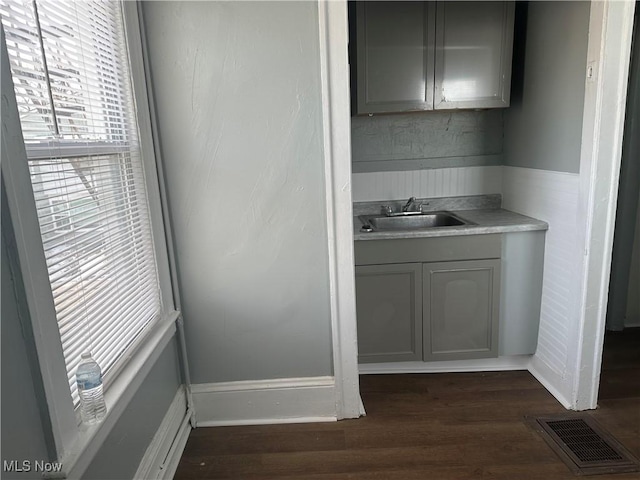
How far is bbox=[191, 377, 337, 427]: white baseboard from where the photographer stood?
212 centimetres

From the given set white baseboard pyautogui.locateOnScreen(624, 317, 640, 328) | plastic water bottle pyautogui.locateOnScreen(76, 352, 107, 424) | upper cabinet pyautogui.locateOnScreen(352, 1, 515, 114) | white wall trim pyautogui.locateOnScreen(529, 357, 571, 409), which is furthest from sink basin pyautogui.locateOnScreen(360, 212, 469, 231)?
plastic water bottle pyautogui.locateOnScreen(76, 352, 107, 424)

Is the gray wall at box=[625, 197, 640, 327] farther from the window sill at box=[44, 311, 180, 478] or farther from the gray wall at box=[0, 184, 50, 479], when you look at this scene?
the gray wall at box=[0, 184, 50, 479]

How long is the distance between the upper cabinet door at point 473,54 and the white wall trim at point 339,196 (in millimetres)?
929

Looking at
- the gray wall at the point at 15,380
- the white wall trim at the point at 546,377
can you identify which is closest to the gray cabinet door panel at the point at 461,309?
the white wall trim at the point at 546,377

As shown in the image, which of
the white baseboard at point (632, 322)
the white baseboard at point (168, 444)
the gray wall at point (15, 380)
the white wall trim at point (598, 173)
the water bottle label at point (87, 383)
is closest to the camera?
the gray wall at point (15, 380)

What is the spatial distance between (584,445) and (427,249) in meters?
1.14

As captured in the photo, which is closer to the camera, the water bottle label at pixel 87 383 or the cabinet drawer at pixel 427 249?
the water bottle label at pixel 87 383

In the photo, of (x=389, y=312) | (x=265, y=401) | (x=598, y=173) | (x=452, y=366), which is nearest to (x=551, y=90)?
(x=598, y=173)

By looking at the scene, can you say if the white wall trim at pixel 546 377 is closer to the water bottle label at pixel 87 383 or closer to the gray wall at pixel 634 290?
the gray wall at pixel 634 290

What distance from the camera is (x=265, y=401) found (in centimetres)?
213

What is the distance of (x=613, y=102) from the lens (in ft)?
5.93

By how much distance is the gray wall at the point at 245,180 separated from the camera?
70.6 inches

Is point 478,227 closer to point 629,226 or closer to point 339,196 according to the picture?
point 339,196

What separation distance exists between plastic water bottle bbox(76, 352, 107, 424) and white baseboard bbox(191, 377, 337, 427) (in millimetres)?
920
